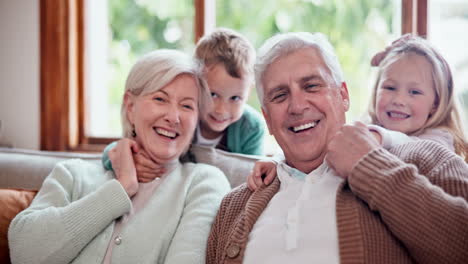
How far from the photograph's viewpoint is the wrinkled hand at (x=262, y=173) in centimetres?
153

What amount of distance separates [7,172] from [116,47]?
1.64m

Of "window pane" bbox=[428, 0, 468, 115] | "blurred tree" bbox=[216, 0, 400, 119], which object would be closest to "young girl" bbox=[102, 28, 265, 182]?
"blurred tree" bbox=[216, 0, 400, 119]

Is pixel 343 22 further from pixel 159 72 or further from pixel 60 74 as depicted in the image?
pixel 60 74

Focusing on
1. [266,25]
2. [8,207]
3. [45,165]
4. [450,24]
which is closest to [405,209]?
[8,207]

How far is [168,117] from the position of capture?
5.67 ft

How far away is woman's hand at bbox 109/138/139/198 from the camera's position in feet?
5.41

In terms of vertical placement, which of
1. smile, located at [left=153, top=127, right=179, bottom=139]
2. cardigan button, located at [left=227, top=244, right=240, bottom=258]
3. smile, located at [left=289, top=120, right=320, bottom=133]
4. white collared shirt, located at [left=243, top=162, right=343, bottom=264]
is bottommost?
cardigan button, located at [left=227, top=244, right=240, bottom=258]

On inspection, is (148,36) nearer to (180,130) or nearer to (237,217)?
(180,130)

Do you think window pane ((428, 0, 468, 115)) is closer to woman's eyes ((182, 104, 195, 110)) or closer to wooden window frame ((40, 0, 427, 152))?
woman's eyes ((182, 104, 195, 110))

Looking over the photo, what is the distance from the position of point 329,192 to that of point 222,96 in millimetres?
851

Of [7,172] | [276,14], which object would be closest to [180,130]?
[7,172]

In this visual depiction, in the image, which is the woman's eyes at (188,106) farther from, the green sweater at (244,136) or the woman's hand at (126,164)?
the green sweater at (244,136)

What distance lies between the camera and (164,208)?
1.64m

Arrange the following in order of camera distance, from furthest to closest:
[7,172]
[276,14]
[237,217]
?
[276,14] < [7,172] < [237,217]
